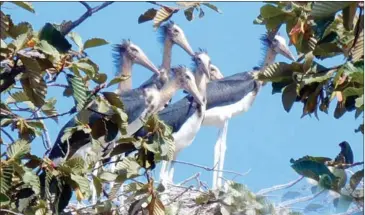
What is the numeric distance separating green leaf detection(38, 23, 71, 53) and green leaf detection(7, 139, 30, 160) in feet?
0.84

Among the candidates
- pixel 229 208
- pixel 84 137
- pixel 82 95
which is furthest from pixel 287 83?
pixel 229 208

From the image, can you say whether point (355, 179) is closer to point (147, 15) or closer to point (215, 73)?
point (147, 15)

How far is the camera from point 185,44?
752 centimetres

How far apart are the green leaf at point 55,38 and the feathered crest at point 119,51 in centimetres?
452

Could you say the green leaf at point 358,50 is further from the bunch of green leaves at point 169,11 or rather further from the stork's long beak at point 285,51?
the stork's long beak at point 285,51

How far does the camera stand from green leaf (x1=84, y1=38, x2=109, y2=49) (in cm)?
273

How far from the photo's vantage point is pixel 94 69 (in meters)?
2.78

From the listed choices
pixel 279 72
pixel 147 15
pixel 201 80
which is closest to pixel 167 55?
pixel 201 80

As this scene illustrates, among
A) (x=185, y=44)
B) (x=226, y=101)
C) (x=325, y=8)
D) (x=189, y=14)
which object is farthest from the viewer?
(x=185, y=44)

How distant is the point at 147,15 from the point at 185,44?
14.7 ft

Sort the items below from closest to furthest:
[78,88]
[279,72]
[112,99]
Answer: [279,72], [78,88], [112,99]

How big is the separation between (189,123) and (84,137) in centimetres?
345

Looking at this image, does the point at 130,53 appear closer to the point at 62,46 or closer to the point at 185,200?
the point at 185,200

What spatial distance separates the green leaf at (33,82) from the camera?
7.93ft
